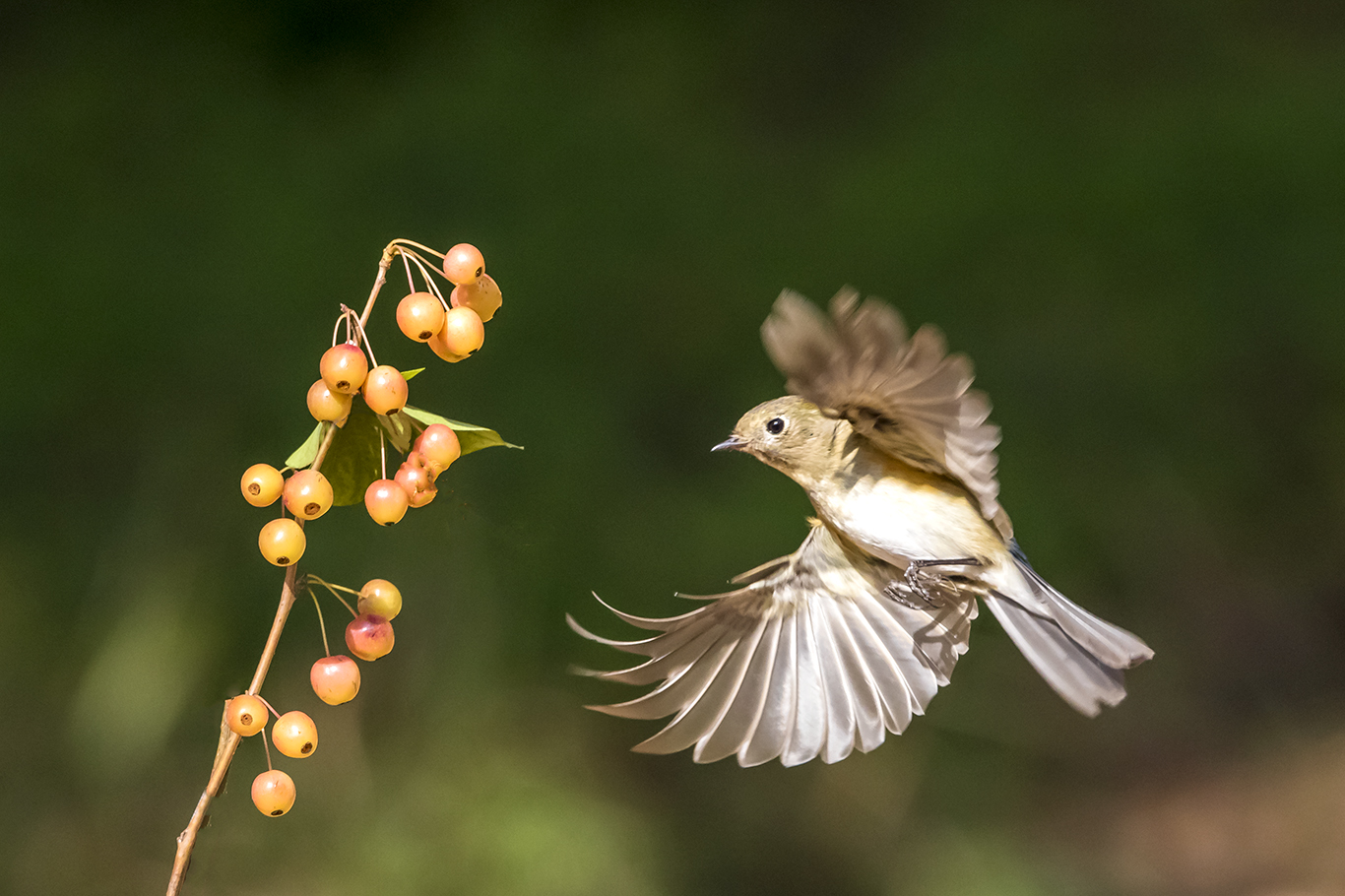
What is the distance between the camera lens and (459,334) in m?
0.76

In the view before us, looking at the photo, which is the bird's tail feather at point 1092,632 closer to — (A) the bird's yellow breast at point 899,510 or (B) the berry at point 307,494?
(A) the bird's yellow breast at point 899,510

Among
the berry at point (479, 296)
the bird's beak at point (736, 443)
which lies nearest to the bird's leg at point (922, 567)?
the bird's beak at point (736, 443)

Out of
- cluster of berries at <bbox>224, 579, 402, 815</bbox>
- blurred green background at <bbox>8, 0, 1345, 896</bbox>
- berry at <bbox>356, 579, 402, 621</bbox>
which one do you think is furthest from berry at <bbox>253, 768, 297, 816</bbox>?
blurred green background at <bbox>8, 0, 1345, 896</bbox>

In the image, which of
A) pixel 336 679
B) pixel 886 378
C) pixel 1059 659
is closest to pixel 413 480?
pixel 336 679

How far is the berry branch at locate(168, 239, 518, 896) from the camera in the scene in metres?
0.66

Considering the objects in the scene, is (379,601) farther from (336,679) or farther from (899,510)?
(899,510)

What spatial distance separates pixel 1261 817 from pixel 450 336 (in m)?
2.82

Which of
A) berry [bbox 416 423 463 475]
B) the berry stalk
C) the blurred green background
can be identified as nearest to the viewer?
the berry stalk

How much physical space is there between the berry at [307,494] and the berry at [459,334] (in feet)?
0.40

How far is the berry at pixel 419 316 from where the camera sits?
0.75 m

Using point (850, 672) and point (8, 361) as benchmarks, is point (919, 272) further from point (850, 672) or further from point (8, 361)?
point (8, 361)

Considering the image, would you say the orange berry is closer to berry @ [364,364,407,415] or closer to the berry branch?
the berry branch

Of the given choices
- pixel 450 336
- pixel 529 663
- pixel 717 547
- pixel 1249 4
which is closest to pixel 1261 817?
pixel 717 547

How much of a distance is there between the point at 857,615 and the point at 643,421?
1.09 m
